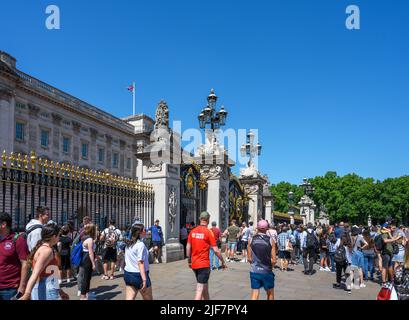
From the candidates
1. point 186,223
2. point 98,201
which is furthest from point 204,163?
point 98,201

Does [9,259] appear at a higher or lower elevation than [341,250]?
higher

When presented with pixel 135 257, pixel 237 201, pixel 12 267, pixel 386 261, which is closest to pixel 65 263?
pixel 135 257

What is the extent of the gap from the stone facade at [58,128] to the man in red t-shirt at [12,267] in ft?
79.5

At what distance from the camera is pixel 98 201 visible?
1009cm

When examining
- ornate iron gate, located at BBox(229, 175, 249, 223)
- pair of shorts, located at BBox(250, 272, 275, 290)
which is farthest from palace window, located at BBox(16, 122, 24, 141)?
pair of shorts, located at BBox(250, 272, 275, 290)

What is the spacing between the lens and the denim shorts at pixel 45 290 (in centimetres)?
429

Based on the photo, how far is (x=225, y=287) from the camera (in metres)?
8.55

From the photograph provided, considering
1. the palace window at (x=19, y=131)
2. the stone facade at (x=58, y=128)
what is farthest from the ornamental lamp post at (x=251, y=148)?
the palace window at (x=19, y=131)

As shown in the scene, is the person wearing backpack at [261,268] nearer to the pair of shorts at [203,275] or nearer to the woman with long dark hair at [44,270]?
the pair of shorts at [203,275]

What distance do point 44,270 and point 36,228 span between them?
2.39 metres

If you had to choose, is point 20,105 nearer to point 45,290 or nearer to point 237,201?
point 237,201
